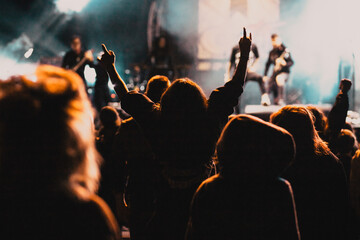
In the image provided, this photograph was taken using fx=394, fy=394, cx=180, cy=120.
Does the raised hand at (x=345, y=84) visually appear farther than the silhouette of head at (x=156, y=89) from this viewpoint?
Yes

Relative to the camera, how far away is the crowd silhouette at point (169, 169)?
52.2 inches

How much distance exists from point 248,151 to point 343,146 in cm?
Answer: 265

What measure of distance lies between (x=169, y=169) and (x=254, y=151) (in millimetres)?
820

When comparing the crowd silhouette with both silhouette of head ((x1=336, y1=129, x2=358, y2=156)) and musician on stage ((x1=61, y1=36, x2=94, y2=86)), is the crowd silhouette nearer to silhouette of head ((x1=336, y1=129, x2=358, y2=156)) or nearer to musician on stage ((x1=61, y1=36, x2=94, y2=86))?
silhouette of head ((x1=336, y1=129, x2=358, y2=156))

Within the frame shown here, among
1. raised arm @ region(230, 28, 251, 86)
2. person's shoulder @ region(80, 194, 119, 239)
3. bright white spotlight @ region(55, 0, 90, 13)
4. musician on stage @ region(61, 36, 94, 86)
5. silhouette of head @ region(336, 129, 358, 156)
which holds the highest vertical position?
bright white spotlight @ region(55, 0, 90, 13)

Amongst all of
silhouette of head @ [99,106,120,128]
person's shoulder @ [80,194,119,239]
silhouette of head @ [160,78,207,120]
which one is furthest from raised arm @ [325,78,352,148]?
person's shoulder @ [80,194,119,239]

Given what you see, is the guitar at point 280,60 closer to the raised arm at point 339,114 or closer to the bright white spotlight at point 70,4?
the raised arm at point 339,114

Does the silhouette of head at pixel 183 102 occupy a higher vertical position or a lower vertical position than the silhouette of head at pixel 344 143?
higher

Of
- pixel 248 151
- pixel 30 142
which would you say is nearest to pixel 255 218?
pixel 248 151

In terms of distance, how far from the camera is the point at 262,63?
17.5 metres

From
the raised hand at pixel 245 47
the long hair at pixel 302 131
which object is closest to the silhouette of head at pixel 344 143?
the long hair at pixel 302 131

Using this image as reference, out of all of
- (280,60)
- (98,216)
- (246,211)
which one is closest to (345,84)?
(246,211)

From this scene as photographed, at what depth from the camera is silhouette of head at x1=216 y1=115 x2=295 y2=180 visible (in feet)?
6.20

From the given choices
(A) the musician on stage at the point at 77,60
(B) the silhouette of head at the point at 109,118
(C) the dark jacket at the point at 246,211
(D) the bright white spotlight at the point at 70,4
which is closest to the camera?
(C) the dark jacket at the point at 246,211
